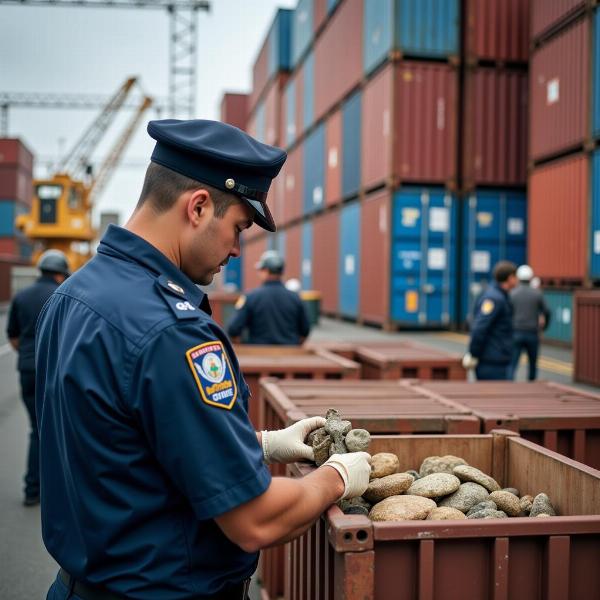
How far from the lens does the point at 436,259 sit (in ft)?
65.1

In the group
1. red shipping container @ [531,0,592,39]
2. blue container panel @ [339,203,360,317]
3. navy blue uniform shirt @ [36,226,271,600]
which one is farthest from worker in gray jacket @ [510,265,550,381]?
blue container panel @ [339,203,360,317]

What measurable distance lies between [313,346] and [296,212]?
26.0 meters

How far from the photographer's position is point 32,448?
608cm

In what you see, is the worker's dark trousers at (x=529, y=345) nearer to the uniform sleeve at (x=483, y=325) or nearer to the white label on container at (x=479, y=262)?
the uniform sleeve at (x=483, y=325)

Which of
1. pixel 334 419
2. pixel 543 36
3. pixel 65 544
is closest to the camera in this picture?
pixel 65 544

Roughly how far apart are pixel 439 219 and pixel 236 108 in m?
34.8

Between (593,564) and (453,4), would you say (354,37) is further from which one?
(593,564)

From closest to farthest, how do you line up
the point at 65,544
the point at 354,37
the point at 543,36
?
the point at 65,544 → the point at 543,36 → the point at 354,37

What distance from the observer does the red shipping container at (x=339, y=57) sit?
22.8m

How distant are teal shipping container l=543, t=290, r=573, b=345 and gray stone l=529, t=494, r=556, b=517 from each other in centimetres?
1425

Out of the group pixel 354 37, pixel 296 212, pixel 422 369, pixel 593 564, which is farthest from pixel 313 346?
pixel 296 212

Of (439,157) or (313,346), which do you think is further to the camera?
(439,157)

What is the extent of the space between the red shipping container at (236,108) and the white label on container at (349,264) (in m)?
29.5

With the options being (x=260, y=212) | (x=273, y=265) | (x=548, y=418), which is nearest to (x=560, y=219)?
(x=273, y=265)
